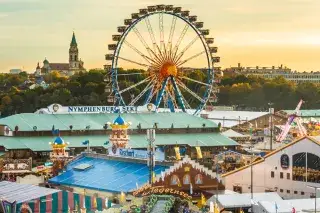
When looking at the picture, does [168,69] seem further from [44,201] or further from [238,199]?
[44,201]

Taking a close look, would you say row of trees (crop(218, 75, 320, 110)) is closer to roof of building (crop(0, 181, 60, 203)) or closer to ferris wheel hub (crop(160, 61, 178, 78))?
ferris wheel hub (crop(160, 61, 178, 78))

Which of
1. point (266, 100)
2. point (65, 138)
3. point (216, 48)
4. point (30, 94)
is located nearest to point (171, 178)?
point (65, 138)

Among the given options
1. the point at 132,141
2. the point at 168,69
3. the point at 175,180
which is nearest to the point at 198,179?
the point at 175,180

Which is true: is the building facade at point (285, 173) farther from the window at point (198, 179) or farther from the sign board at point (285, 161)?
the window at point (198, 179)

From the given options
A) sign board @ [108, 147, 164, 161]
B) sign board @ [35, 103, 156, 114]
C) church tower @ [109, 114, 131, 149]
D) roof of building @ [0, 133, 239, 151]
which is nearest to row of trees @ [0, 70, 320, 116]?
sign board @ [35, 103, 156, 114]

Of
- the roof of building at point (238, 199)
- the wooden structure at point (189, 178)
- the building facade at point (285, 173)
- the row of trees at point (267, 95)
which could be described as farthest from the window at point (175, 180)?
the row of trees at point (267, 95)

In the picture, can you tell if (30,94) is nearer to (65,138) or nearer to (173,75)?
(173,75)

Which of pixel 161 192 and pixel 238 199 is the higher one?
pixel 161 192
